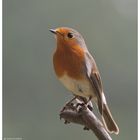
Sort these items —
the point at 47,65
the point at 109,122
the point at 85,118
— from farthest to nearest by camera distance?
1. the point at 47,65
2. the point at 109,122
3. the point at 85,118

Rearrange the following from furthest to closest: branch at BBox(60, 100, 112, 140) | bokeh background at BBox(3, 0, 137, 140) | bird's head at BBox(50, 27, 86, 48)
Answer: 1. bokeh background at BBox(3, 0, 137, 140)
2. bird's head at BBox(50, 27, 86, 48)
3. branch at BBox(60, 100, 112, 140)

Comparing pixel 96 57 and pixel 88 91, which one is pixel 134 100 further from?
pixel 88 91

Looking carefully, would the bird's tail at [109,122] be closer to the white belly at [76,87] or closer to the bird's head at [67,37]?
the white belly at [76,87]

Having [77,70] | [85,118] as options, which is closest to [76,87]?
[77,70]

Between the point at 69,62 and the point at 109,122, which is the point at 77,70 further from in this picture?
the point at 109,122

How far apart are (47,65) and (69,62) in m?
0.33

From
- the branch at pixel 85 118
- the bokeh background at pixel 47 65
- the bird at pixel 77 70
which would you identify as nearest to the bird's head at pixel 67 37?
the bird at pixel 77 70

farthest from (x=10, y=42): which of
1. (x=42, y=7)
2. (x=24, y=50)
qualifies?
(x=42, y=7)

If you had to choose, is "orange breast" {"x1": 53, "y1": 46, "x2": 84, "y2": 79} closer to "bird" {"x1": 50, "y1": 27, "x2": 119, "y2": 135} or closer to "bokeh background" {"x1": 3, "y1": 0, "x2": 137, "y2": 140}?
"bird" {"x1": 50, "y1": 27, "x2": 119, "y2": 135}

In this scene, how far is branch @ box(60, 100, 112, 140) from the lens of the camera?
774 mm

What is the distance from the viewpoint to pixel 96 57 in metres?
1.36

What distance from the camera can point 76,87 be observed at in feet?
3.16

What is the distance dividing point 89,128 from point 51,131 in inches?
22.7

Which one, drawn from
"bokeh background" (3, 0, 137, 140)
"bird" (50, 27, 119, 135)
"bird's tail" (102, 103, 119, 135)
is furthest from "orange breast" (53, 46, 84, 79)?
"bokeh background" (3, 0, 137, 140)
